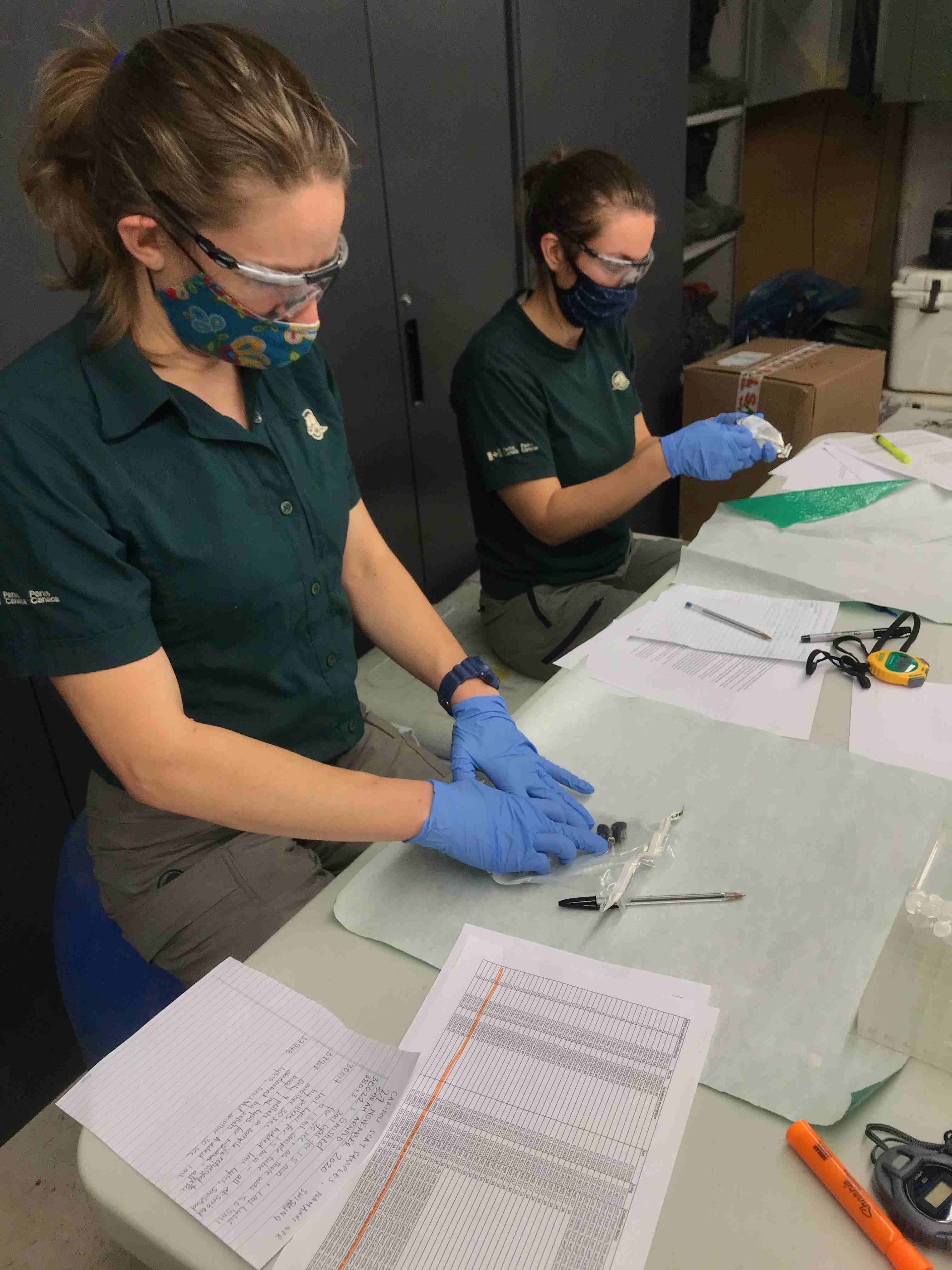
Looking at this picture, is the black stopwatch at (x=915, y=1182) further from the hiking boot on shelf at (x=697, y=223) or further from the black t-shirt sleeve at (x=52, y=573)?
the hiking boot on shelf at (x=697, y=223)

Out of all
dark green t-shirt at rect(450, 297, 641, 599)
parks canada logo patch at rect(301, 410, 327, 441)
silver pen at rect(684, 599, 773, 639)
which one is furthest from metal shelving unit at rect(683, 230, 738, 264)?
parks canada logo patch at rect(301, 410, 327, 441)

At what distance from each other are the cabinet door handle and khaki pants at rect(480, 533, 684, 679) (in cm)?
59

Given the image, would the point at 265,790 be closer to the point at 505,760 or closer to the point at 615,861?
the point at 505,760

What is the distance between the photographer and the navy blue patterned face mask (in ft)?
5.18

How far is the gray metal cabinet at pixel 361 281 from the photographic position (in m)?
1.61

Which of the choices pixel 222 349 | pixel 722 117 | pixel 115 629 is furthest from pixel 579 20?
pixel 115 629

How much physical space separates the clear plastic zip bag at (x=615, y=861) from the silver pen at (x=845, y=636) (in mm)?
380

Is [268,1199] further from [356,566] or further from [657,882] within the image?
[356,566]

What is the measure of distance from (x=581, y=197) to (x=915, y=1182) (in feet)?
4.75

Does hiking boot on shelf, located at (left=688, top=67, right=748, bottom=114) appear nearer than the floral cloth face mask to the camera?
No

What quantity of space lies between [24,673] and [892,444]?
1495 mm

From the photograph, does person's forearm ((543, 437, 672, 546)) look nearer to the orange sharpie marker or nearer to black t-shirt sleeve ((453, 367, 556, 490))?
black t-shirt sleeve ((453, 367, 556, 490))

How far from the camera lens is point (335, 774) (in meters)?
0.92

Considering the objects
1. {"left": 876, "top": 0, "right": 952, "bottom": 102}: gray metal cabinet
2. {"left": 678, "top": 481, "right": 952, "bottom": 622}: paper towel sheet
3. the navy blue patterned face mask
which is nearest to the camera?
{"left": 678, "top": 481, "right": 952, "bottom": 622}: paper towel sheet
